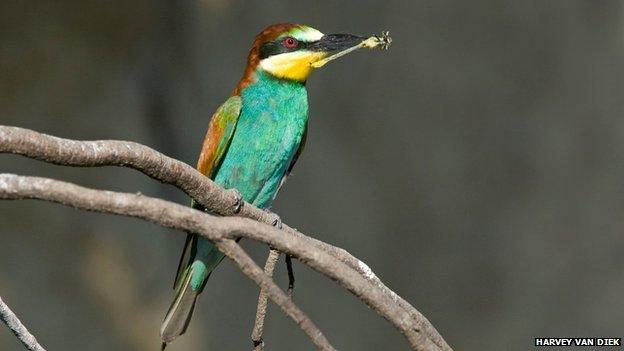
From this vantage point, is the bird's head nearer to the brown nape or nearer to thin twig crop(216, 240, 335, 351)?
the brown nape

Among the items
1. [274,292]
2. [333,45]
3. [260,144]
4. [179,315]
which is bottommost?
[274,292]

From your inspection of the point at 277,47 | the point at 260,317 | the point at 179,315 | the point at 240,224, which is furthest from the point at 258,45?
the point at 240,224

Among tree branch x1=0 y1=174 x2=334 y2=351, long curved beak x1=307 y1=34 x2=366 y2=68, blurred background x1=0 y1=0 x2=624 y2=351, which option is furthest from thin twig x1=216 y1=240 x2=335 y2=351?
blurred background x1=0 y1=0 x2=624 y2=351

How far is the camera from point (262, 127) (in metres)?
2.09

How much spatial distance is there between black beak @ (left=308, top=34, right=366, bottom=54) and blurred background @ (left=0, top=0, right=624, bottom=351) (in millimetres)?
800

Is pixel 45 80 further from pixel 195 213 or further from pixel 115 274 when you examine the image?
pixel 195 213

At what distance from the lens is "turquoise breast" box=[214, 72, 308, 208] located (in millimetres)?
2080

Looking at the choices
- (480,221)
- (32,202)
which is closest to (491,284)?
(480,221)

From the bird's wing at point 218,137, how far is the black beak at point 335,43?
22 centimetres

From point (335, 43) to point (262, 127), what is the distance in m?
0.24

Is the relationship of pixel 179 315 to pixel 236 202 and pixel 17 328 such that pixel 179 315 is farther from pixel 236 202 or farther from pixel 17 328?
pixel 17 328

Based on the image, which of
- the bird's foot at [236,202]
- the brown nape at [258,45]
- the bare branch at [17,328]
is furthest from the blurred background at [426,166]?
the bare branch at [17,328]

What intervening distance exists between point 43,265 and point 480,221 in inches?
52.1

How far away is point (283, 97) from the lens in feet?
6.95
